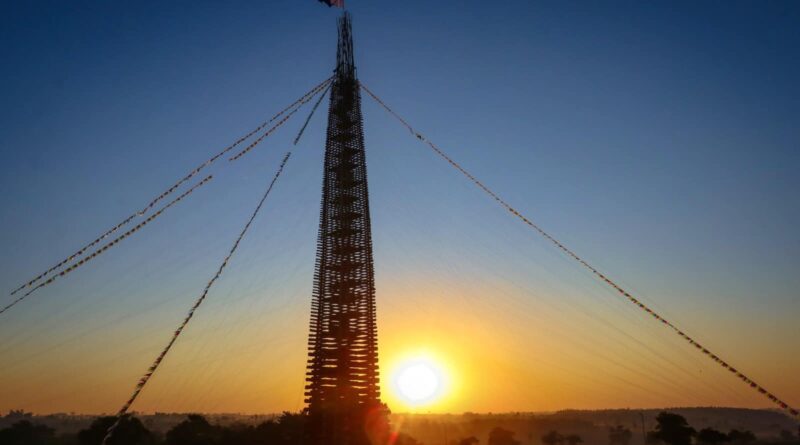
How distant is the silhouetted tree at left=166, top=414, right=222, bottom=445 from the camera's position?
3927 centimetres

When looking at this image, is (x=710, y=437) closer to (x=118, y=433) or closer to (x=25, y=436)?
(x=118, y=433)

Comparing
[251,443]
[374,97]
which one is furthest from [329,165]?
[251,443]

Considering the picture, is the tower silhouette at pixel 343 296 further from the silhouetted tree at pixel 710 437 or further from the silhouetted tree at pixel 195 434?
→ the silhouetted tree at pixel 710 437

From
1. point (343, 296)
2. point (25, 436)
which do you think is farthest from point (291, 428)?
point (25, 436)

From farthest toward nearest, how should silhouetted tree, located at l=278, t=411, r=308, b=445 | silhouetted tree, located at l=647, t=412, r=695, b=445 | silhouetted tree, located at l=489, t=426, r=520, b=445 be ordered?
1. silhouetted tree, located at l=489, t=426, r=520, b=445
2. silhouetted tree, located at l=647, t=412, r=695, b=445
3. silhouetted tree, located at l=278, t=411, r=308, b=445

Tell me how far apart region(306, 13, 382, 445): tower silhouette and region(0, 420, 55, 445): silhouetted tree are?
58374mm

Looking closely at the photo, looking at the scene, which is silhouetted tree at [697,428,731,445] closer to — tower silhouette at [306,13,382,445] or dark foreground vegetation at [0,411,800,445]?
dark foreground vegetation at [0,411,800,445]

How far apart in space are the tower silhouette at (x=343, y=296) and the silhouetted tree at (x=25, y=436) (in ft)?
192

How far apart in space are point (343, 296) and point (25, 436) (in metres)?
70.5

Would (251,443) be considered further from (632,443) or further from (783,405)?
(632,443)

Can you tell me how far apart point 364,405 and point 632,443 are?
101 metres

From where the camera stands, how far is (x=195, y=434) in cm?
4231

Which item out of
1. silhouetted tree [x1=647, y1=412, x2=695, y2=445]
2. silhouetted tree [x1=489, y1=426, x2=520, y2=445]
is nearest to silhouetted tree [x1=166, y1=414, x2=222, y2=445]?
silhouetted tree [x1=489, y1=426, x2=520, y2=445]

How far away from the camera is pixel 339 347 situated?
19.4 m
